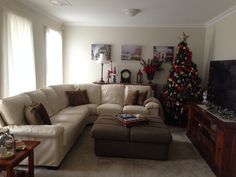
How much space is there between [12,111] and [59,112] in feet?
4.61

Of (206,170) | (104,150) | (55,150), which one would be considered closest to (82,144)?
(104,150)

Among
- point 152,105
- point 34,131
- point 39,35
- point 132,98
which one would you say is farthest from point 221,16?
point 34,131

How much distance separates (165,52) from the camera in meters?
A: 5.86

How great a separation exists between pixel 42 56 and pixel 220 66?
142 inches

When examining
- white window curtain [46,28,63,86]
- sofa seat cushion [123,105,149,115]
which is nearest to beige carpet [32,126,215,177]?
sofa seat cushion [123,105,149,115]

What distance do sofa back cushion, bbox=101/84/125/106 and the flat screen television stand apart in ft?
6.76

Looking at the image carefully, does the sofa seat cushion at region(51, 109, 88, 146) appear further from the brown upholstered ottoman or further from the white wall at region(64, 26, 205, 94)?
the white wall at region(64, 26, 205, 94)

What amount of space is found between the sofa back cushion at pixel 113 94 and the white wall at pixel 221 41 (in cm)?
221

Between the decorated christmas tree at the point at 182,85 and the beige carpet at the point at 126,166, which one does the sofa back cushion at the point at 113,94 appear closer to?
the decorated christmas tree at the point at 182,85

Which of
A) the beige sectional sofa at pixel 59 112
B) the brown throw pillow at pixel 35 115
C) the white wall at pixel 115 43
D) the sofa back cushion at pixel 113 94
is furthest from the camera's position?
the white wall at pixel 115 43

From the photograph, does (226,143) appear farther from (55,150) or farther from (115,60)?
(115,60)

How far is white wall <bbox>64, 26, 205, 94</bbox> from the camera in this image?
582cm

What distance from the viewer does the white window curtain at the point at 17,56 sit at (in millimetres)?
3404

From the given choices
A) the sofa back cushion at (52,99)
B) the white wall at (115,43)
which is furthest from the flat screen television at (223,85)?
the sofa back cushion at (52,99)
